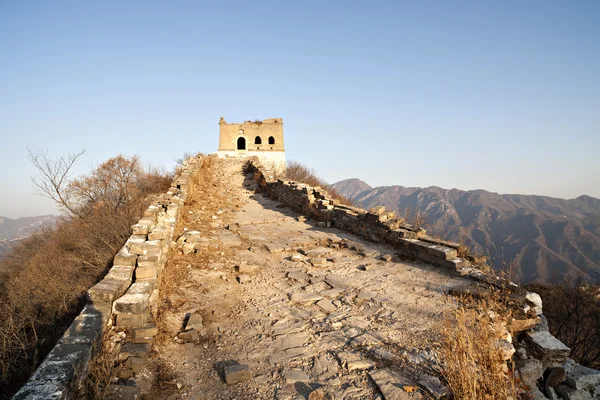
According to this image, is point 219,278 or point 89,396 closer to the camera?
point 89,396

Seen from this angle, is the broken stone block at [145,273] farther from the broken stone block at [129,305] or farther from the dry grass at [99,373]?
the dry grass at [99,373]

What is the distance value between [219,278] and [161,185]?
8579 mm

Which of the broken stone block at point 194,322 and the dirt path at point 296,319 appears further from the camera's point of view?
the broken stone block at point 194,322

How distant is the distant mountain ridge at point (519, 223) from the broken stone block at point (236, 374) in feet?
70.0

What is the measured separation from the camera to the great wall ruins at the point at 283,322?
8.18 ft

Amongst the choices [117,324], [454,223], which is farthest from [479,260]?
[454,223]

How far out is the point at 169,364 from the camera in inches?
111

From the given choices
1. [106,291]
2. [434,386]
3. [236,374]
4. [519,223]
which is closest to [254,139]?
[106,291]

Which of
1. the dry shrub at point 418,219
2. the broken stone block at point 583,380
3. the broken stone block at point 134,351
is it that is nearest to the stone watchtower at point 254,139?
the dry shrub at point 418,219

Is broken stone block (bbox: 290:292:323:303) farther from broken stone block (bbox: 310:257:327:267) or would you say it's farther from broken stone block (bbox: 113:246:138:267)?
broken stone block (bbox: 113:246:138:267)

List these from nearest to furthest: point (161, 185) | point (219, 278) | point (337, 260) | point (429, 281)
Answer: point (429, 281), point (219, 278), point (337, 260), point (161, 185)

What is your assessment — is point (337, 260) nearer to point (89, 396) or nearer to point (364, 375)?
point (364, 375)

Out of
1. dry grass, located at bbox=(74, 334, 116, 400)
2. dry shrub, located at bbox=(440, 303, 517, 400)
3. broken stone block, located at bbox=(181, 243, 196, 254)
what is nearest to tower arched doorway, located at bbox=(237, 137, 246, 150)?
broken stone block, located at bbox=(181, 243, 196, 254)

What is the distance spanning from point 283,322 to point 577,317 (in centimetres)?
1769
